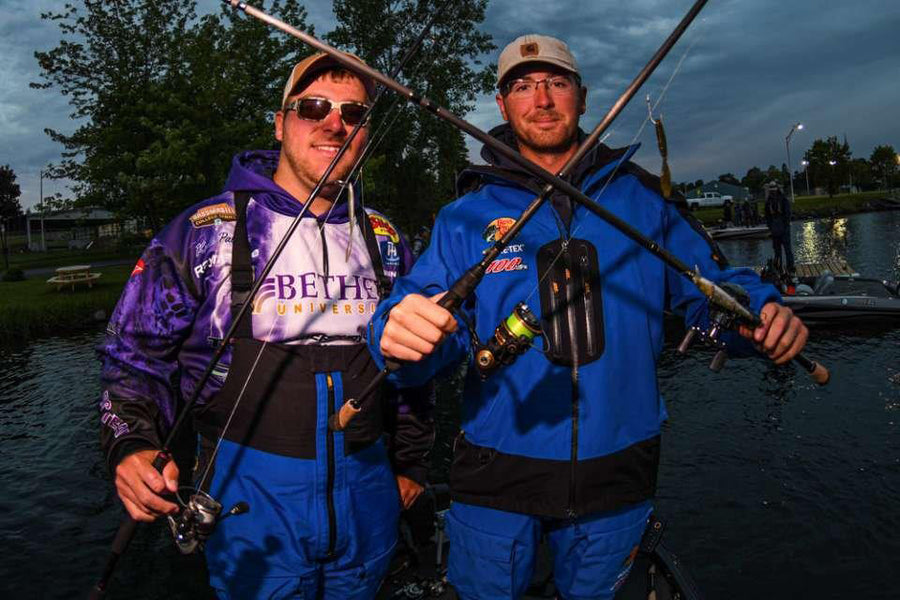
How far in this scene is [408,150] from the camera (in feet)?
144

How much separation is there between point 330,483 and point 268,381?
1.96 feet

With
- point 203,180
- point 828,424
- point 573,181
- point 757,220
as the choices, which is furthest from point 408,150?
point 573,181

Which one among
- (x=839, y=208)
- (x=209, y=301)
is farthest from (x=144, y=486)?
(x=839, y=208)

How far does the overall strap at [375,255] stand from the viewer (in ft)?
10.8

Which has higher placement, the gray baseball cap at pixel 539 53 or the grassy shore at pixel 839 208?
the grassy shore at pixel 839 208

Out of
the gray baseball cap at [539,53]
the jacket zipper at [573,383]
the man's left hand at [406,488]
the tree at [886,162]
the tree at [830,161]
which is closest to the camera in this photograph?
the jacket zipper at [573,383]

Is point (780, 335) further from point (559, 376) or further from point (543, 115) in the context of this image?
point (543, 115)

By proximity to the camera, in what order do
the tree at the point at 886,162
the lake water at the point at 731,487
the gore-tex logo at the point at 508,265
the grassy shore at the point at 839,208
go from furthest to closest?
the tree at the point at 886,162, the grassy shore at the point at 839,208, the lake water at the point at 731,487, the gore-tex logo at the point at 508,265

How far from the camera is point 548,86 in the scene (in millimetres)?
3080

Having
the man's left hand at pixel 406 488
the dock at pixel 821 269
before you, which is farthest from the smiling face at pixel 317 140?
the dock at pixel 821 269

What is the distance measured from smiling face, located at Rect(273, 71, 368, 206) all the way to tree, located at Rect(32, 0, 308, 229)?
18281mm

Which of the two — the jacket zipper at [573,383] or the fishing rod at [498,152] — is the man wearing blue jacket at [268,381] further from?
the jacket zipper at [573,383]

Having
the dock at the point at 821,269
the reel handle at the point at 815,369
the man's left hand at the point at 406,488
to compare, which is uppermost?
the dock at the point at 821,269

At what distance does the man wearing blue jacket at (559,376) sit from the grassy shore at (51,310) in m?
24.9
